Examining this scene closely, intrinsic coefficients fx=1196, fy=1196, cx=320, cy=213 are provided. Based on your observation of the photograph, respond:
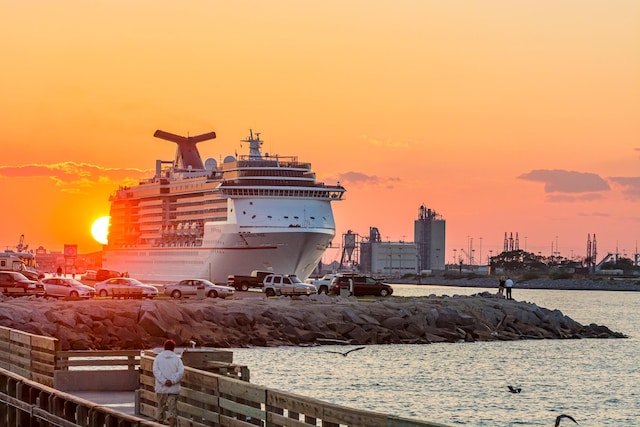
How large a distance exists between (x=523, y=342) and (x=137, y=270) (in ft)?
251

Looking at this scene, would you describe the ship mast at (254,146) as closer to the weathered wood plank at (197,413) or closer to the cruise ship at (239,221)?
the cruise ship at (239,221)

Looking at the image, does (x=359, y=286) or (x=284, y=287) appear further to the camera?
(x=359, y=286)

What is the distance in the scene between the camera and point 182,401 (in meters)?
18.0

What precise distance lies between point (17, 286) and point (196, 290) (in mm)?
10496

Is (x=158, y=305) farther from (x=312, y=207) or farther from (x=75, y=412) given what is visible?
(x=312, y=207)

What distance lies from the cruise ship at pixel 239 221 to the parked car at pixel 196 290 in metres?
35.2

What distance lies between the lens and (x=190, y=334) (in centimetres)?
5234

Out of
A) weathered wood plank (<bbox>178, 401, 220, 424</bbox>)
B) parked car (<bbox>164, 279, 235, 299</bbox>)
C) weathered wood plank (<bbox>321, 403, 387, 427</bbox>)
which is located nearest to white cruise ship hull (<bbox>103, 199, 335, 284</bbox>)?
parked car (<bbox>164, 279, 235, 299</bbox>)

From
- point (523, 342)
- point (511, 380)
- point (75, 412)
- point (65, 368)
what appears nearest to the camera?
point (75, 412)

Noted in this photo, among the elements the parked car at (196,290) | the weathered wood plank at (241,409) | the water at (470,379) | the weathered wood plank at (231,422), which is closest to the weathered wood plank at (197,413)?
the weathered wood plank at (231,422)

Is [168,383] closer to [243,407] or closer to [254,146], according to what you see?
[243,407]

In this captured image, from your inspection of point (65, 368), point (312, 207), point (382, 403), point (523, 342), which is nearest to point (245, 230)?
point (312, 207)

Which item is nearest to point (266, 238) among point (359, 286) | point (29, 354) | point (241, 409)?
point (359, 286)

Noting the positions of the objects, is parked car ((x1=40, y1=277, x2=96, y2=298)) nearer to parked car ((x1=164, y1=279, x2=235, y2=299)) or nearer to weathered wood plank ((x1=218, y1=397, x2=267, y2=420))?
parked car ((x1=164, y1=279, x2=235, y2=299))
